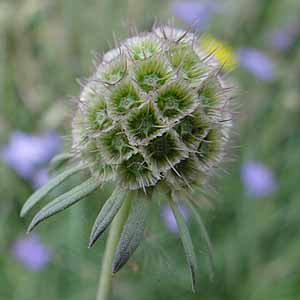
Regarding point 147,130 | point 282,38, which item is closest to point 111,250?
point 147,130

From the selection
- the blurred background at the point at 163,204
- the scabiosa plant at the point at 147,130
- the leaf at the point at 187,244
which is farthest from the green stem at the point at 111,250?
the blurred background at the point at 163,204

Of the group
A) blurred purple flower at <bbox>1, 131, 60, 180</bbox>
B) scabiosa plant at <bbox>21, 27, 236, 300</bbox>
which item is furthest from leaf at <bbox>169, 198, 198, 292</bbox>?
blurred purple flower at <bbox>1, 131, 60, 180</bbox>

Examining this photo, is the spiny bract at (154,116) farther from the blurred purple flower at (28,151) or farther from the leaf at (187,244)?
the blurred purple flower at (28,151)

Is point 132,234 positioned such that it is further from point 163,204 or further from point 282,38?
point 282,38

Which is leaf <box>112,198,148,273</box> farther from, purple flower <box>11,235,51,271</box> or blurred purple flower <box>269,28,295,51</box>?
blurred purple flower <box>269,28,295,51</box>

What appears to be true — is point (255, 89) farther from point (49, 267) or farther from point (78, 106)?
point (78, 106)

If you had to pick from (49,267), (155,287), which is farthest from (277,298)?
(49,267)
